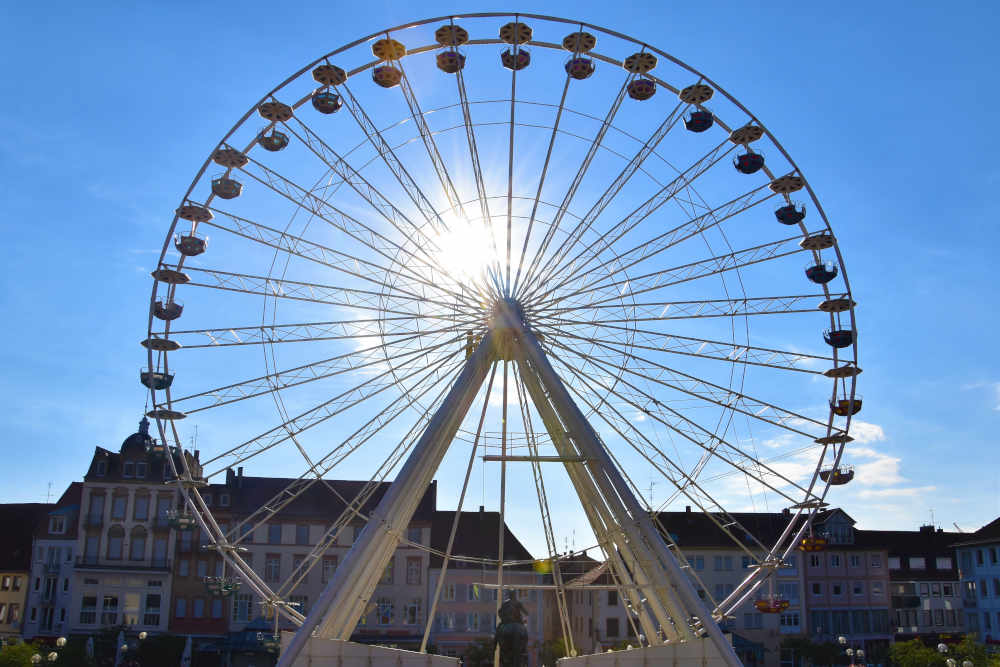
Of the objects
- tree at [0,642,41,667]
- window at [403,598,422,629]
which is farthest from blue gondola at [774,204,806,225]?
window at [403,598,422,629]

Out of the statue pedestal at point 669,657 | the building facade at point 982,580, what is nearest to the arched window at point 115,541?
the statue pedestal at point 669,657

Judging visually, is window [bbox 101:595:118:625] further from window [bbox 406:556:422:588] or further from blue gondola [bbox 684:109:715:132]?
blue gondola [bbox 684:109:715:132]

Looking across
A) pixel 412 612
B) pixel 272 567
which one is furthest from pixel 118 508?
pixel 412 612

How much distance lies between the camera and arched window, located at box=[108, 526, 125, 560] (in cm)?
7219

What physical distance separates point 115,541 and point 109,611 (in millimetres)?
4834

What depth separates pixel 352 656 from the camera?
29828 mm

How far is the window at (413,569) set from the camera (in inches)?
2867

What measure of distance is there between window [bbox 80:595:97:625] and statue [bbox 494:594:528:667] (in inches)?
1981

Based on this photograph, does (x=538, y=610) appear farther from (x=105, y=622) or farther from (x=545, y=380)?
(x=545, y=380)

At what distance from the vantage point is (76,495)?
79500mm

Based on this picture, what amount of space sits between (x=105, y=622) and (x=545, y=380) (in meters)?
51.8

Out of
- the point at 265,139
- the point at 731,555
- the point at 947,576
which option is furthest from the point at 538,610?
the point at 265,139

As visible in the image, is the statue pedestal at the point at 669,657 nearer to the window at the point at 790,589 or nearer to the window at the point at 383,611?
the window at the point at 383,611

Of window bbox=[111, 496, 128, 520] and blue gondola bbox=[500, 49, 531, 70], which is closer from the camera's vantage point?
blue gondola bbox=[500, 49, 531, 70]
